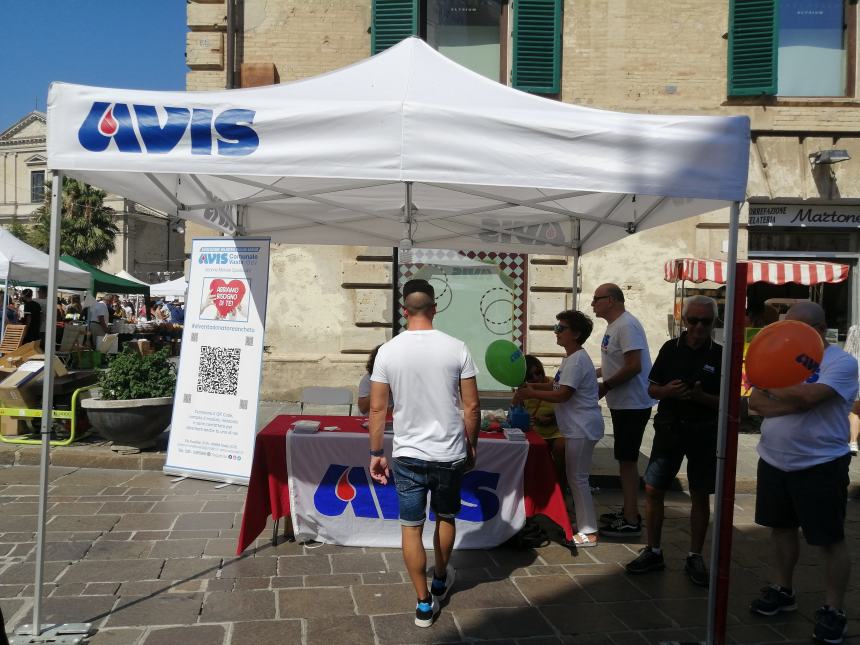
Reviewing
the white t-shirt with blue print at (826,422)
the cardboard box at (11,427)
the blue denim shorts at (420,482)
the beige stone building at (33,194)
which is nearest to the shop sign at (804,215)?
the white t-shirt with blue print at (826,422)

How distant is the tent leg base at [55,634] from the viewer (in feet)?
10.8

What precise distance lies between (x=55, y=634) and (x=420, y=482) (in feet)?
6.23

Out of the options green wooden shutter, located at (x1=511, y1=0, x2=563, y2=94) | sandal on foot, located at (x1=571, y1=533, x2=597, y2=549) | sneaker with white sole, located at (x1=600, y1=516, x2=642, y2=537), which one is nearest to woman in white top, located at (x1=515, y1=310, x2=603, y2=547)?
sandal on foot, located at (x1=571, y1=533, x2=597, y2=549)

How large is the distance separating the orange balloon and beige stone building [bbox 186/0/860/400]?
6952mm

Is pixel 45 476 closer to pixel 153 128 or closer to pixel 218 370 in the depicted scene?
pixel 153 128

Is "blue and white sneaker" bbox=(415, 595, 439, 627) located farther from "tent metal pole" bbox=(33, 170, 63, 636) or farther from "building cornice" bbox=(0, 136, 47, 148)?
"building cornice" bbox=(0, 136, 47, 148)

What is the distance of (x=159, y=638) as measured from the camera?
3383mm

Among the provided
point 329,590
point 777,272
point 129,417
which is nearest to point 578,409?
point 329,590

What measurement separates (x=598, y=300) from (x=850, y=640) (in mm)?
2501

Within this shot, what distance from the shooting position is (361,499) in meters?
4.69

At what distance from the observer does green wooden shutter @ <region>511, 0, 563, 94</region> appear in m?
10.2

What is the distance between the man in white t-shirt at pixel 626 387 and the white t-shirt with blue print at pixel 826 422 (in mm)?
1409

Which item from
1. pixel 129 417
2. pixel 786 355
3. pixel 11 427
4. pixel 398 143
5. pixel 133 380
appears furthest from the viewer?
pixel 11 427

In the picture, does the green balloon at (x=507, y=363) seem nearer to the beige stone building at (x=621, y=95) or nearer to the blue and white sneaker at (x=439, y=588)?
the blue and white sneaker at (x=439, y=588)
